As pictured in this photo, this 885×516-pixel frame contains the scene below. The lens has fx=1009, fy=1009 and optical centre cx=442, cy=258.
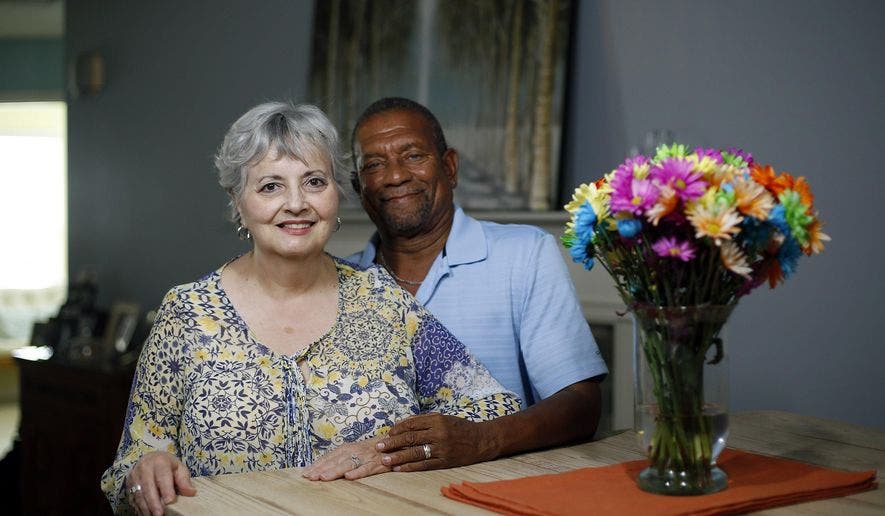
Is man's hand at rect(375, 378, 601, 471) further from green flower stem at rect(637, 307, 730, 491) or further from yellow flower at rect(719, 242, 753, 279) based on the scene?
yellow flower at rect(719, 242, 753, 279)

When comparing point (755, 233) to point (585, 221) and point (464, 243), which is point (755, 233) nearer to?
point (585, 221)

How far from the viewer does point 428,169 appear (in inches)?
92.7

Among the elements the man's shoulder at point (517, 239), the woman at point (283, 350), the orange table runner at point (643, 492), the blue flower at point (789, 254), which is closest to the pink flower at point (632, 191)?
the blue flower at point (789, 254)

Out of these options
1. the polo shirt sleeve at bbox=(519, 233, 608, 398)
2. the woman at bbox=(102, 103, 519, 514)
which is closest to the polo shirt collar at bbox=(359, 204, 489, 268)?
the polo shirt sleeve at bbox=(519, 233, 608, 398)

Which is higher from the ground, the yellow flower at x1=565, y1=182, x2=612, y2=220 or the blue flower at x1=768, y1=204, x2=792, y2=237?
the yellow flower at x1=565, y1=182, x2=612, y2=220

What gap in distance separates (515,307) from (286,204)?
1.92ft

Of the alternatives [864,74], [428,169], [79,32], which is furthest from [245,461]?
[79,32]

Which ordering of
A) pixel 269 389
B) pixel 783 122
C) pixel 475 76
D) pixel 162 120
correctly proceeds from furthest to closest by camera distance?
pixel 162 120, pixel 475 76, pixel 783 122, pixel 269 389

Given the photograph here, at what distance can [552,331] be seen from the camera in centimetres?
216

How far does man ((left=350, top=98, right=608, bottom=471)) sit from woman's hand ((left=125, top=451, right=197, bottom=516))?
67 cm

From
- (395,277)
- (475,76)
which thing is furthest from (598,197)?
(475,76)

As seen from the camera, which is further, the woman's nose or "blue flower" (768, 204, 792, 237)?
the woman's nose

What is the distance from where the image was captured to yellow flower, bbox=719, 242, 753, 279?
1329 mm

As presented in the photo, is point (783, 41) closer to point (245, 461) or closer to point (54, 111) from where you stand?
point (245, 461)
